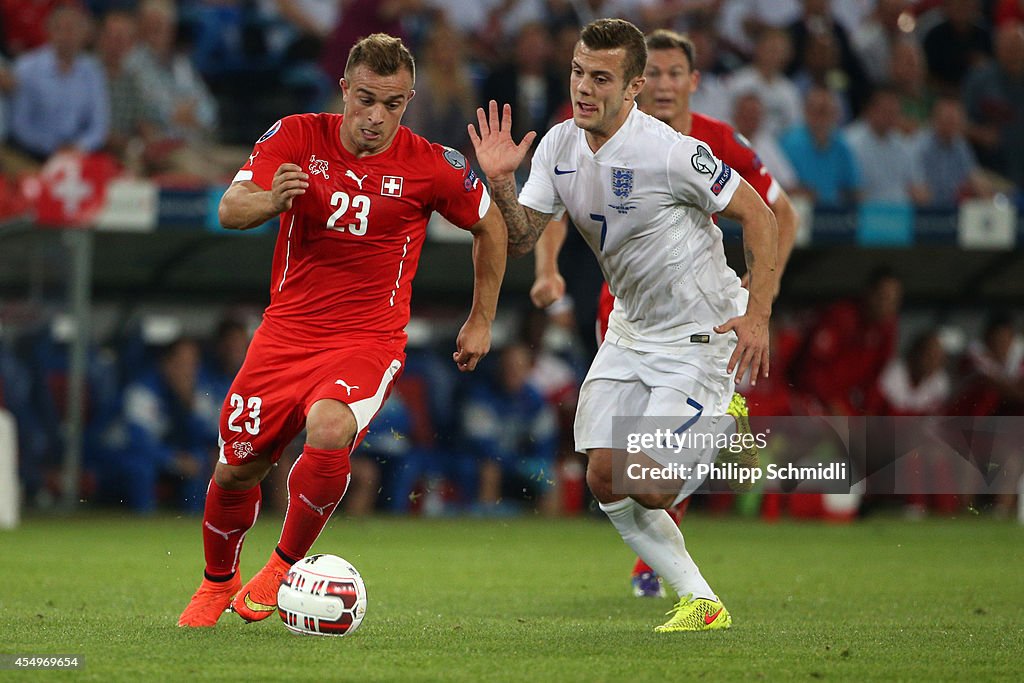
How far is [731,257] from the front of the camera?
12203 millimetres

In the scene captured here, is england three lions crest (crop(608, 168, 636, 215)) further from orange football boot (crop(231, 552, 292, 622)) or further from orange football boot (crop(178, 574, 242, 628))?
orange football boot (crop(178, 574, 242, 628))

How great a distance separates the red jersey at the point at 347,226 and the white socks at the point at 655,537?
4.29 feet

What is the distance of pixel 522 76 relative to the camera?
591 inches

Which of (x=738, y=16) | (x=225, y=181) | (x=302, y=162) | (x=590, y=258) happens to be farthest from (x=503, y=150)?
(x=738, y=16)

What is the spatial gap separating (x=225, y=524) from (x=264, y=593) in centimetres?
39

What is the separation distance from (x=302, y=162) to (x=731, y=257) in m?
6.29

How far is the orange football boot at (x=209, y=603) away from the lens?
6.46 meters

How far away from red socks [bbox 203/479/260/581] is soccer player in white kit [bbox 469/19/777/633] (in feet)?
4.99

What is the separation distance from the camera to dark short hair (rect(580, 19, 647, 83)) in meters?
6.63

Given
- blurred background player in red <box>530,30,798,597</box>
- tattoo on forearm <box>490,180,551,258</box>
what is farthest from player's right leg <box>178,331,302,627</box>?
blurred background player in red <box>530,30,798,597</box>

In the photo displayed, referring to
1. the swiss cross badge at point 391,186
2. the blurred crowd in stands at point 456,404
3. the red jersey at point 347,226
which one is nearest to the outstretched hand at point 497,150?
the red jersey at point 347,226

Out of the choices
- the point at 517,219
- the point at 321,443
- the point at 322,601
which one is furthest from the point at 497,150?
the point at 322,601

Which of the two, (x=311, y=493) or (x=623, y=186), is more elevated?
(x=623, y=186)

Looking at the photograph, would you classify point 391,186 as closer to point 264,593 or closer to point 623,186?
point 623,186
